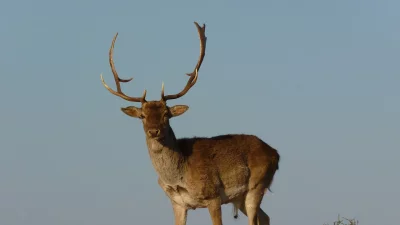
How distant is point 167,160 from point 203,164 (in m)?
0.75

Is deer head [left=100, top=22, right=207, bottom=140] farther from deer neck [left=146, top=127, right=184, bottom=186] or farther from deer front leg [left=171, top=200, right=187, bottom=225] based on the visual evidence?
deer front leg [left=171, top=200, right=187, bottom=225]

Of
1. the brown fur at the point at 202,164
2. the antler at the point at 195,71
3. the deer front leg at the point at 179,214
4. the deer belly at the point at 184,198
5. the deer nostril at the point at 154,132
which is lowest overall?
the deer front leg at the point at 179,214

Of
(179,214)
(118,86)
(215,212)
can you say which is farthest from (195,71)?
(215,212)

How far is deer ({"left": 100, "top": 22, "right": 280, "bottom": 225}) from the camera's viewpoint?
16766mm

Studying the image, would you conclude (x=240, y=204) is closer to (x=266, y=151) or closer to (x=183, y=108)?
(x=266, y=151)

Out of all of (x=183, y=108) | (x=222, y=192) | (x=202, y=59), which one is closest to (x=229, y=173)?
(x=222, y=192)

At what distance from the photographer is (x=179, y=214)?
17.4 metres

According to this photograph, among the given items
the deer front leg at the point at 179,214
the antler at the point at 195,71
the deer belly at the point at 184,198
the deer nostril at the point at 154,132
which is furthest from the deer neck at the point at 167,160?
the antler at the point at 195,71

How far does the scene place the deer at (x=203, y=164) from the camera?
1677 cm

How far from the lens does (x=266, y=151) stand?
1830cm

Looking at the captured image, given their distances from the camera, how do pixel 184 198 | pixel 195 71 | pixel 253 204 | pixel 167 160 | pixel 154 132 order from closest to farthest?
pixel 154 132
pixel 167 160
pixel 184 198
pixel 253 204
pixel 195 71

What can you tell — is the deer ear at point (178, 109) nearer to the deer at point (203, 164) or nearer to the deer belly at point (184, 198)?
the deer at point (203, 164)

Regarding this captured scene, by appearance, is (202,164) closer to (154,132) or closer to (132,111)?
(154,132)

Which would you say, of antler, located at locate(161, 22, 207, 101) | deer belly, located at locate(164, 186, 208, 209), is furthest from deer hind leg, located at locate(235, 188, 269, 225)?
antler, located at locate(161, 22, 207, 101)
